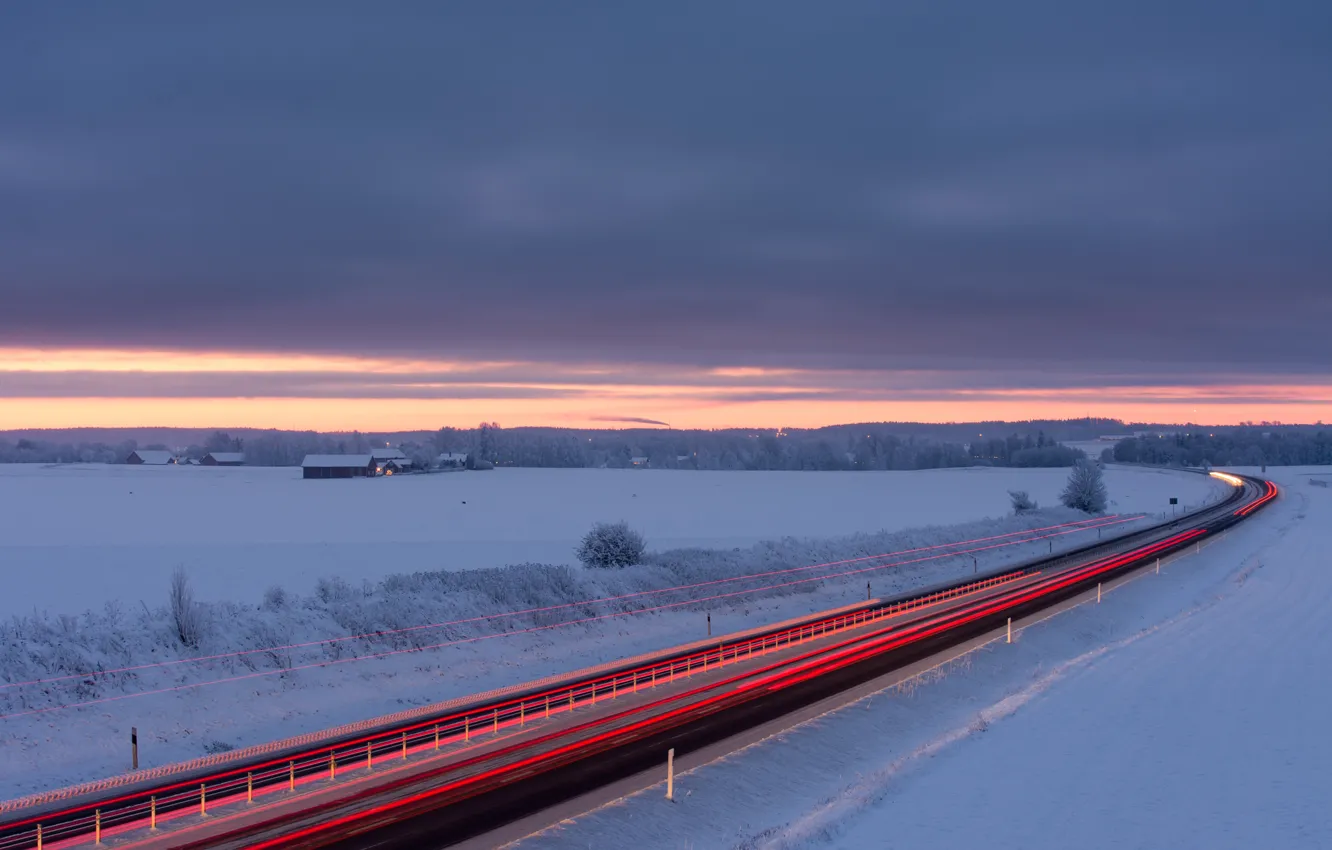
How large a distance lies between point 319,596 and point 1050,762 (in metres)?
26.3

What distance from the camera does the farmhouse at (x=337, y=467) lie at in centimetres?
16562

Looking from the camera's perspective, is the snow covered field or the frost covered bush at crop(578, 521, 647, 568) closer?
the snow covered field

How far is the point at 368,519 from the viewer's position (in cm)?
8662

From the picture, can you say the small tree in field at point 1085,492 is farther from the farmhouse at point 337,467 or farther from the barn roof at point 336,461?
the barn roof at point 336,461

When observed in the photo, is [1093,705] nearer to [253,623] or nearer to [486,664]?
[486,664]

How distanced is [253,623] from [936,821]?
22785mm

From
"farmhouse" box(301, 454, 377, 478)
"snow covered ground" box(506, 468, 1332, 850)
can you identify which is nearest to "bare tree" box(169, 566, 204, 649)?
"snow covered ground" box(506, 468, 1332, 850)

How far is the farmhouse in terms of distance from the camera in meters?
166

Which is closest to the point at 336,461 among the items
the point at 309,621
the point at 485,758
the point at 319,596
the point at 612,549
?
the point at 612,549

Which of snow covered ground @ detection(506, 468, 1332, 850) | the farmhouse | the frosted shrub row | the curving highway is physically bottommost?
snow covered ground @ detection(506, 468, 1332, 850)

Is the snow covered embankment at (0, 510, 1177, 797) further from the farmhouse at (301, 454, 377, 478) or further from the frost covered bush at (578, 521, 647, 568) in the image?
the farmhouse at (301, 454, 377, 478)

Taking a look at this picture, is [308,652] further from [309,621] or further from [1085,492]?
[1085,492]

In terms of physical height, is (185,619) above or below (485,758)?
above

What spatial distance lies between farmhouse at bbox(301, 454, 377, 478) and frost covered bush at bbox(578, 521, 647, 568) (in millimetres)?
121939
